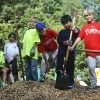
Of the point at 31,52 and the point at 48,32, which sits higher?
the point at 48,32

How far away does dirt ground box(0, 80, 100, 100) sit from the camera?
18.7 feet

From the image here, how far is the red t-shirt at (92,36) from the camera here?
21.7 feet

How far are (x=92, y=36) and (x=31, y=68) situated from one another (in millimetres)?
1799

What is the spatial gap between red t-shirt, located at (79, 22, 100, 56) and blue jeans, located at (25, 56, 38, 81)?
1.44 m

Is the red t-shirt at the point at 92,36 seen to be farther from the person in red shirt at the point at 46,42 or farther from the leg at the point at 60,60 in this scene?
the person in red shirt at the point at 46,42

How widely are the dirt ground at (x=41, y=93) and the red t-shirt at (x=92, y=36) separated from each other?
3.00ft

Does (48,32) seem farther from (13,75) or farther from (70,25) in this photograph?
(13,75)

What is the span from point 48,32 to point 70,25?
0.78 m

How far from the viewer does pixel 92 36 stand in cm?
660

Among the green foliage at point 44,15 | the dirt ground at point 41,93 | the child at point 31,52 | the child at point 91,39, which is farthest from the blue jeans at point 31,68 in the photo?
the green foliage at point 44,15

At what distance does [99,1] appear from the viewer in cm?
4384

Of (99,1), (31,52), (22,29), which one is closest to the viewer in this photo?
(31,52)

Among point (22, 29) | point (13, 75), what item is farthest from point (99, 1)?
point (13, 75)

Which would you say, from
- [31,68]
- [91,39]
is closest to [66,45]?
[91,39]
